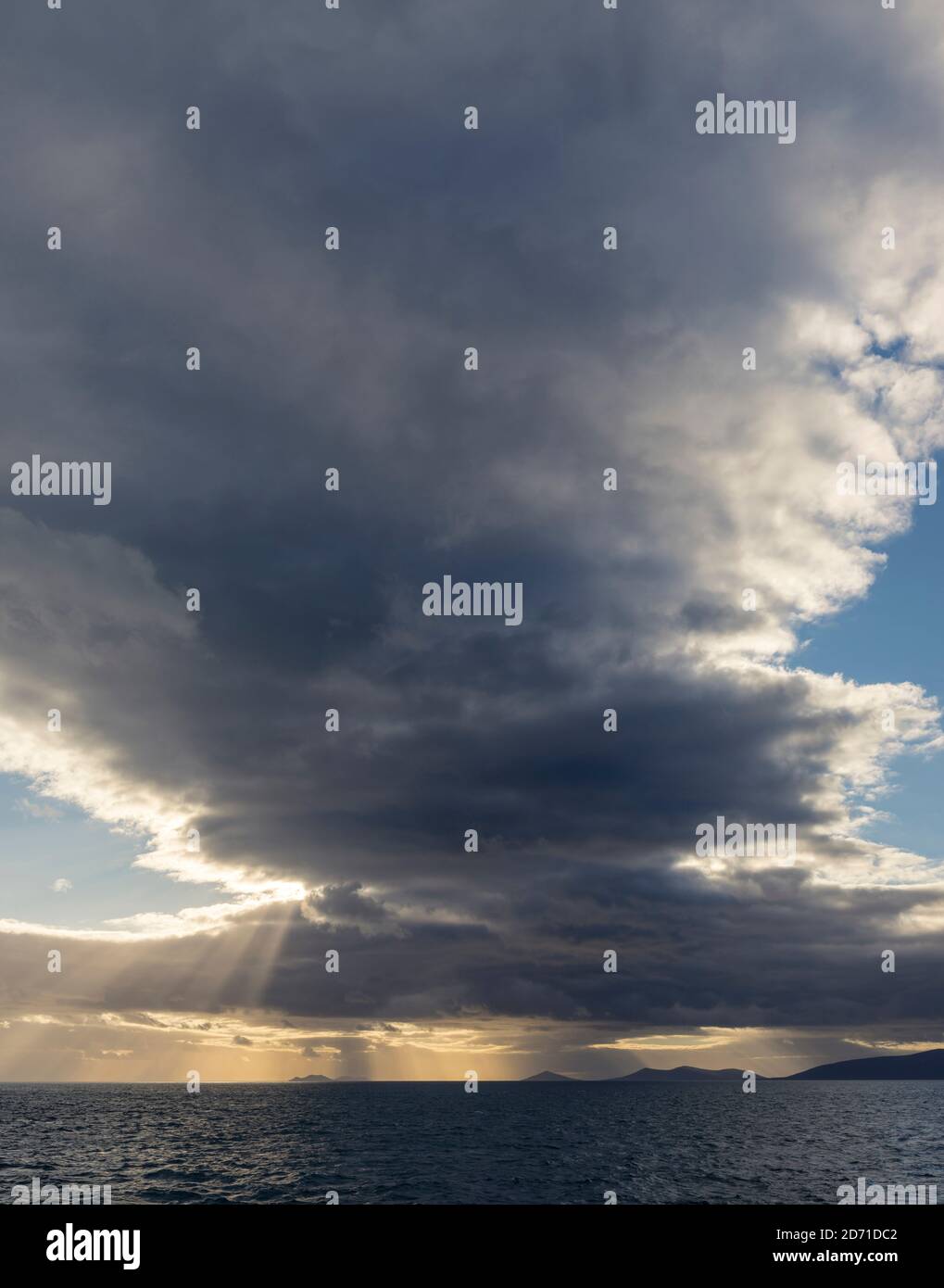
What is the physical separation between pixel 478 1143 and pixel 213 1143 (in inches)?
1534

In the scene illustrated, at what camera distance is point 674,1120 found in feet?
652
